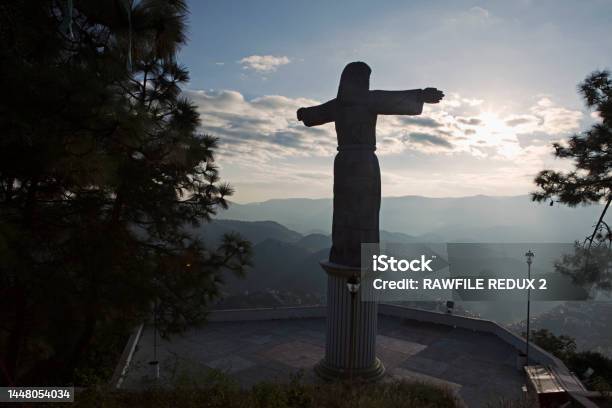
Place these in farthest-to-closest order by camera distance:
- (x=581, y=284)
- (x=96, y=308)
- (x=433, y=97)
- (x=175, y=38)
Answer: (x=581, y=284)
(x=433, y=97)
(x=175, y=38)
(x=96, y=308)

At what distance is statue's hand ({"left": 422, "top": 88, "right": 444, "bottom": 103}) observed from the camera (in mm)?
9055

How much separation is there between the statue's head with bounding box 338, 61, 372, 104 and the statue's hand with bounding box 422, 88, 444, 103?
54.1 inches

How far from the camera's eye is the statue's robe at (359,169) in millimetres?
9141

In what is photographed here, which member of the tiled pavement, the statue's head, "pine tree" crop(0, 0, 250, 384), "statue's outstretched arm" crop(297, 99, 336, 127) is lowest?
the tiled pavement

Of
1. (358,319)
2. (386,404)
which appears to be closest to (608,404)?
(386,404)

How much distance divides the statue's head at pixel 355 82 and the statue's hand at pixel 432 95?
4.51 feet

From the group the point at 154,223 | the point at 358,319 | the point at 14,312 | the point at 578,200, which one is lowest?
the point at 358,319

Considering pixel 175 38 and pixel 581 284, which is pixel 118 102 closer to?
pixel 175 38

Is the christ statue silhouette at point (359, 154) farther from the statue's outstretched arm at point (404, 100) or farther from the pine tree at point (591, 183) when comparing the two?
the pine tree at point (591, 183)

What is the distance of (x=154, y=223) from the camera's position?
969 cm

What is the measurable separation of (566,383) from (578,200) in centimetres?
645

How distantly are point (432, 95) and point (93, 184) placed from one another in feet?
24.1

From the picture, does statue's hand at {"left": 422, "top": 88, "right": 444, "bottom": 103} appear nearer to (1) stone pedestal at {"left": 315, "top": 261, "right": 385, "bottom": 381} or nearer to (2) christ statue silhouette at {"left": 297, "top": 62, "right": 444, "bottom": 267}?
(2) christ statue silhouette at {"left": 297, "top": 62, "right": 444, "bottom": 267}

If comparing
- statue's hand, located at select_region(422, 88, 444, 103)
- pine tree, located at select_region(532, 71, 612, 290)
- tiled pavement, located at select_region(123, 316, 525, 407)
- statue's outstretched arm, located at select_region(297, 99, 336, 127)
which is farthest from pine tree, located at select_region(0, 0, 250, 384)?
pine tree, located at select_region(532, 71, 612, 290)
